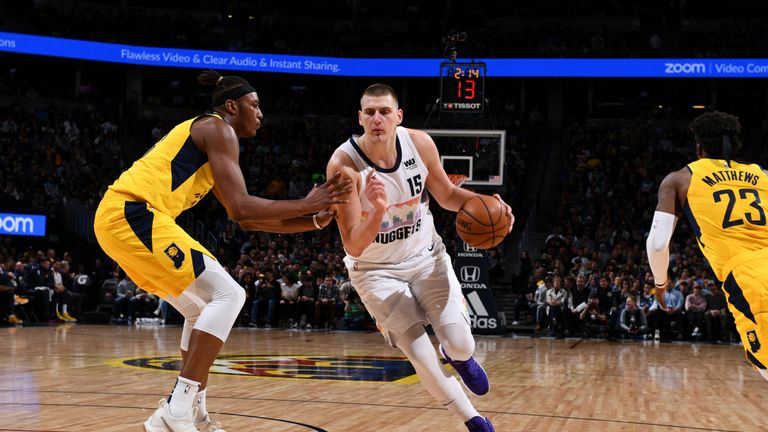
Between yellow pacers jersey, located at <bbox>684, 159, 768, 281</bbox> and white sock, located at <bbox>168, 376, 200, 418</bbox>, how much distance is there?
8.89 ft

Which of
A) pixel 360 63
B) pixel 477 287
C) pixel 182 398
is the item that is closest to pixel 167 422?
pixel 182 398

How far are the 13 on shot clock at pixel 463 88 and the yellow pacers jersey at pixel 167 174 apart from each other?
1100 centimetres

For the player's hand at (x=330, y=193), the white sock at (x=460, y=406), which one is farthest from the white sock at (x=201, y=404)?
the white sock at (x=460, y=406)

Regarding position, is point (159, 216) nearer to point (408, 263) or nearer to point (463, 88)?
point (408, 263)

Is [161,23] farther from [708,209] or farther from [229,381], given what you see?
[708,209]

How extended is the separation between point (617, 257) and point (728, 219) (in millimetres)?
15485

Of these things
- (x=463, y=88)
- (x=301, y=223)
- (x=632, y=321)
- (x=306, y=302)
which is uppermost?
(x=463, y=88)

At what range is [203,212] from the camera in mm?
24062

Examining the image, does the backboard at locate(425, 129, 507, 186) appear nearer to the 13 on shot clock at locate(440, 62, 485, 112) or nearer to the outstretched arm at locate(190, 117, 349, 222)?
the 13 on shot clock at locate(440, 62, 485, 112)

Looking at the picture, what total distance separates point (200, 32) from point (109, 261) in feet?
34.6

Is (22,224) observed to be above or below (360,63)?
below

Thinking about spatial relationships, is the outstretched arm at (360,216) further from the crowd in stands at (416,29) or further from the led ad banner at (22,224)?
the crowd in stands at (416,29)

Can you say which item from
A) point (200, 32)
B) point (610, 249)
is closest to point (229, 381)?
point (610, 249)

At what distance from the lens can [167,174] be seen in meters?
4.77
